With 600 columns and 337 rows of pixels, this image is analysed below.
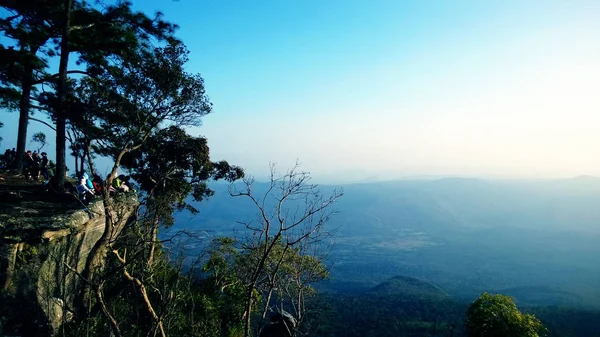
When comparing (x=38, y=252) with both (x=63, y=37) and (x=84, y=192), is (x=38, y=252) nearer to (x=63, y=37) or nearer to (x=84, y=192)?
(x=84, y=192)

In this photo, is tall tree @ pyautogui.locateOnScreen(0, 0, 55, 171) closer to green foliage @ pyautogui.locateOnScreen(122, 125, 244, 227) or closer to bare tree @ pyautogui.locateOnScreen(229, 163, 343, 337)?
green foliage @ pyautogui.locateOnScreen(122, 125, 244, 227)

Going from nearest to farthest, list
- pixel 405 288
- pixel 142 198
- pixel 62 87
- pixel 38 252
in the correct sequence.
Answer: pixel 38 252
pixel 62 87
pixel 142 198
pixel 405 288

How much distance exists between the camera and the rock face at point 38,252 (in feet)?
27.9

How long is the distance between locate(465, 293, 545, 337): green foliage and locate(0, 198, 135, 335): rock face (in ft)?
A: 48.7

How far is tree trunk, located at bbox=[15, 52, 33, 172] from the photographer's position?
1340 centimetres

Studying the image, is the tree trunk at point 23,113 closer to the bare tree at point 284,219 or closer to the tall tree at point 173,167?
the tall tree at point 173,167

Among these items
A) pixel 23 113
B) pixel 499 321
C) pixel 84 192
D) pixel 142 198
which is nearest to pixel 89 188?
pixel 84 192

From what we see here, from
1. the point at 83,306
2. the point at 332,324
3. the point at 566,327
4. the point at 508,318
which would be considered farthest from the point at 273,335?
the point at 566,327

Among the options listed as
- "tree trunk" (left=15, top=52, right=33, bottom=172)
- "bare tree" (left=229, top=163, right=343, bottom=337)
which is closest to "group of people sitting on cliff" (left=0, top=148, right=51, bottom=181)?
"tree trunk" (left=15, top=52, right=33, bottom=172)

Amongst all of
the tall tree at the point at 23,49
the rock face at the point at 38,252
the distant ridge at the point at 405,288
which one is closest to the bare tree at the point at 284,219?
the rock face at the point at 38,252

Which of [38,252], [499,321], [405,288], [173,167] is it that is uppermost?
[173,167]

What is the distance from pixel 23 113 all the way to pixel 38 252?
8937 millimetres

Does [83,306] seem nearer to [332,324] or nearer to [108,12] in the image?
[108,12]

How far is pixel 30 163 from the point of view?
48.0 ft
